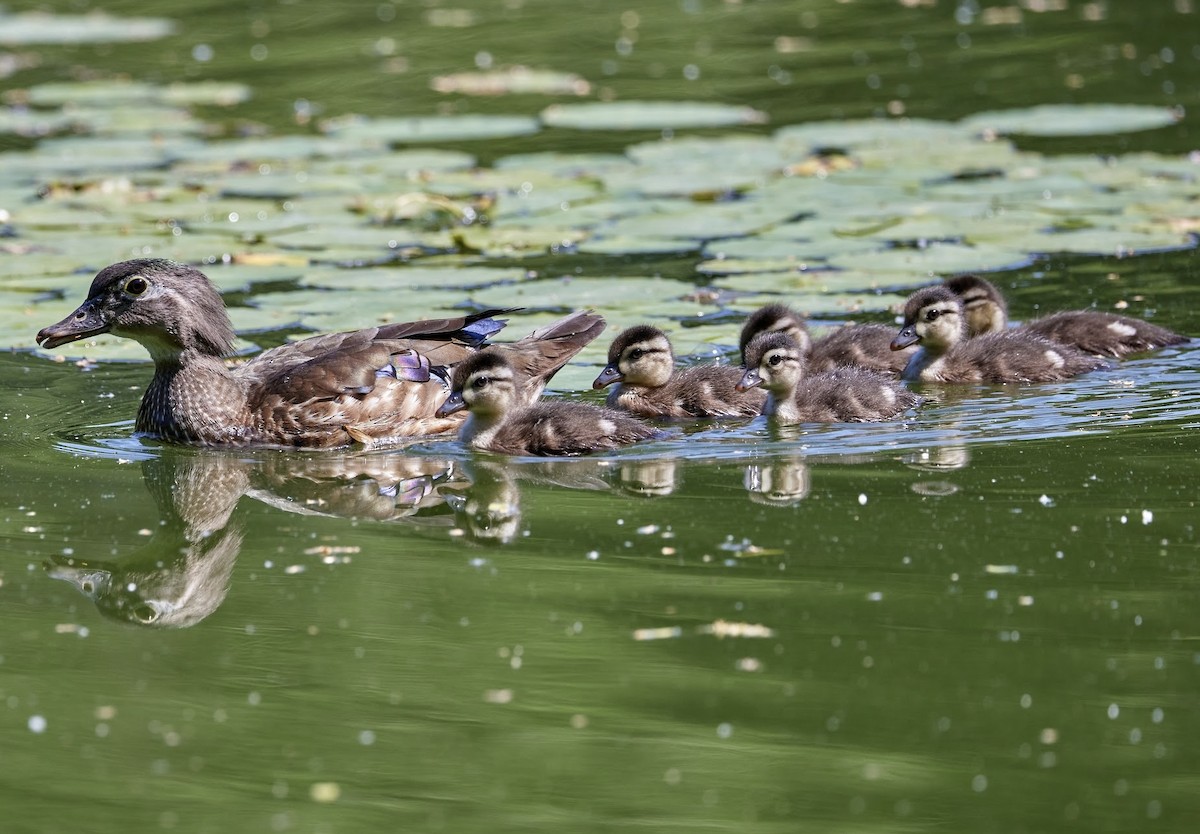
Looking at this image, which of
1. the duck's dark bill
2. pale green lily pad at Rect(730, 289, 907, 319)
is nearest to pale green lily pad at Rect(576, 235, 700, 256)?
pale green lily pad at Rect(730, 289, 907, 319)

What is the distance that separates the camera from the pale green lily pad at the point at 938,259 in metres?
10.1

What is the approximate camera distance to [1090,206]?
1121 cm

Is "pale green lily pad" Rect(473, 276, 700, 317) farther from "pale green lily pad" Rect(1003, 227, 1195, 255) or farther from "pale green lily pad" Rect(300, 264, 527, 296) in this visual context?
"pale green lily pad" Rect(1003, 227, 1195, 255)

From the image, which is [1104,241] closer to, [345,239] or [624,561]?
[345,239]

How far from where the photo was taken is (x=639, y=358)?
26.3 ft

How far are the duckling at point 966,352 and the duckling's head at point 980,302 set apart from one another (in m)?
0.33

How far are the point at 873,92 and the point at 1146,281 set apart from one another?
5.91 meters

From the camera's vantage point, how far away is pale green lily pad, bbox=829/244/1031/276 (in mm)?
10078

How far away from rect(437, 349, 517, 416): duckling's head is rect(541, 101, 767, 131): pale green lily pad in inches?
295

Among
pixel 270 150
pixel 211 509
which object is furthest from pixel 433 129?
pixel 211 509

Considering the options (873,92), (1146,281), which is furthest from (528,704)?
(873,92)

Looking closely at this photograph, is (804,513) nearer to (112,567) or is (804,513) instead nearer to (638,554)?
(638,554)

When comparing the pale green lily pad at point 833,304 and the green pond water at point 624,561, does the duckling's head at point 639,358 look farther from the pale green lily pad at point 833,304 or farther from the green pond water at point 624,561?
the pale green lily pad at point 833,304

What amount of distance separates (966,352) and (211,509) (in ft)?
12.1
